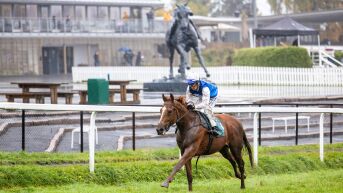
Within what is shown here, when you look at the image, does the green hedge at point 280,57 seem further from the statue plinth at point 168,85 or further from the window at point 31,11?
the window at point 31,11

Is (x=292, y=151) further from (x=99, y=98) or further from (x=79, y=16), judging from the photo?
(x=79, y=16)

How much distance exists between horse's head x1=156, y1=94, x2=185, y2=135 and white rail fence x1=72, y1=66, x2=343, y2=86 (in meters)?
→ 31.7

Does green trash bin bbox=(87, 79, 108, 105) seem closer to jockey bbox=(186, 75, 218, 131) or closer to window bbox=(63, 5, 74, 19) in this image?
jockey bbox=(186, 75, 218, 131)

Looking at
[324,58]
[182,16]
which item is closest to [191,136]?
[182,16]

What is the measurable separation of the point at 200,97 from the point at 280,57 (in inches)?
1799

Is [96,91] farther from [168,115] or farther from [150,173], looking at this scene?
[168,115]

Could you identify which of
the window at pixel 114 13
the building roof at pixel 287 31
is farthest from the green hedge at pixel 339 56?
the window at pixel 114 13

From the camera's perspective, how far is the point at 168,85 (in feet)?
137

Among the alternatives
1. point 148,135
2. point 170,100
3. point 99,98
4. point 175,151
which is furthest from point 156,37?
point 170,100

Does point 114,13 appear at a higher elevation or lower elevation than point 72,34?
higher

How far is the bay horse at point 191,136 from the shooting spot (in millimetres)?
13430

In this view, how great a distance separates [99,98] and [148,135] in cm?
719

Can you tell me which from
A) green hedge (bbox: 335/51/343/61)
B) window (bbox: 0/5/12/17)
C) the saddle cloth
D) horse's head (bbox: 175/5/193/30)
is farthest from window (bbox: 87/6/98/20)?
the saddle cloth

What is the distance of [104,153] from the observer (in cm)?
1822
